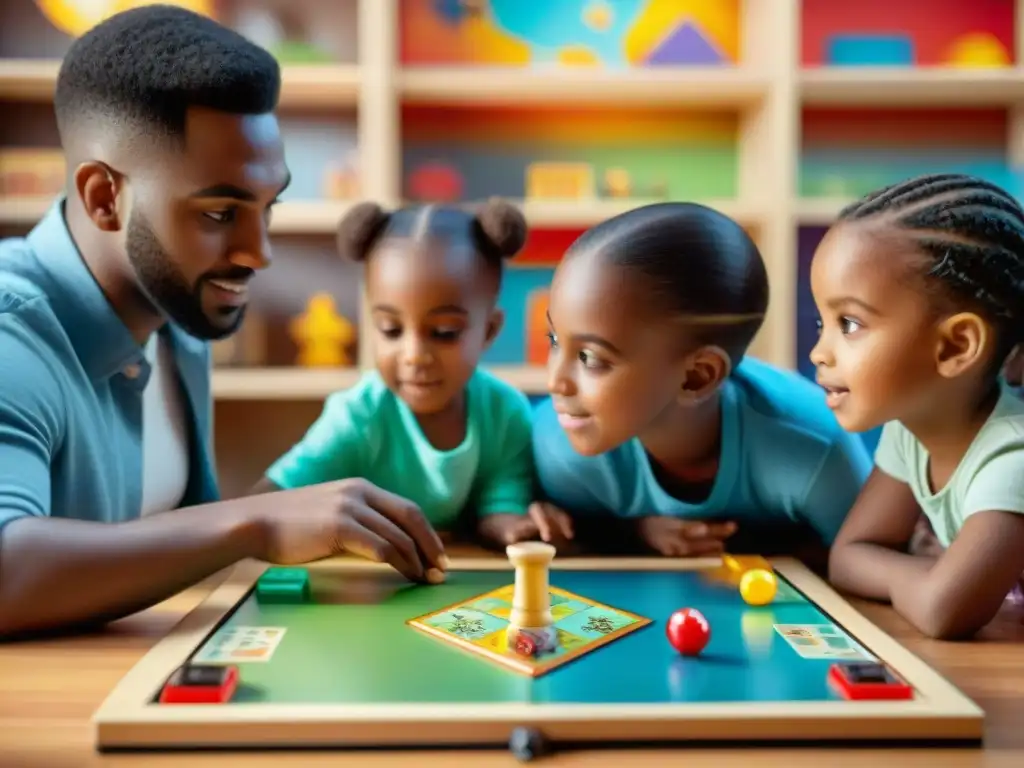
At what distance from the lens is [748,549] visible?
2.82 feet

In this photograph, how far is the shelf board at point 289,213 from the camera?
1903mm

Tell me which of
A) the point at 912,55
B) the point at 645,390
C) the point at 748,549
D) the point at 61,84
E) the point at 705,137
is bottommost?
the point at 748,549

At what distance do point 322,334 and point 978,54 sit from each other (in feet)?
5.04

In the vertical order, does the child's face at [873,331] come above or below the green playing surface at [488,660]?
above

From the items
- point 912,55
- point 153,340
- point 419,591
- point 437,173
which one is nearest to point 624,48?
point 437,173

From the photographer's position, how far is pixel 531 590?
22.5 inches

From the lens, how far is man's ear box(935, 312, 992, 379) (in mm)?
630

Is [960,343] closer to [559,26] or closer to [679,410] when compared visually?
→ [679,410]

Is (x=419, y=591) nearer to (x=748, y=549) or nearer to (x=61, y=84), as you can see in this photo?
(x=748, y=549)

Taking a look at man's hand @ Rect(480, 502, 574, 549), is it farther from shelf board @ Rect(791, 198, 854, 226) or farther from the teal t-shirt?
shelf board @ Rect(791, 198, 854, 226)

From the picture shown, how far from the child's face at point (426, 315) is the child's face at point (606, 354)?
21 cm

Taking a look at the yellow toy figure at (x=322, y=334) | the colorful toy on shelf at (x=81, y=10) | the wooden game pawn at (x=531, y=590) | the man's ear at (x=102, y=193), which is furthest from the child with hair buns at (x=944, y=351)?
the colorful toy on shelf at (x=81, y=10)

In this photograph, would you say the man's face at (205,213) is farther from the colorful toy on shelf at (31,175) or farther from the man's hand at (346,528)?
the colorful toy on shelf at (31,175)

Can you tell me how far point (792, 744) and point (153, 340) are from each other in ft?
2.61
